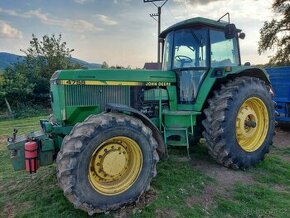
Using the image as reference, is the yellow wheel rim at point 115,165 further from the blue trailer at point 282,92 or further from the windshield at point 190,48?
the blue trailer at point 282,92

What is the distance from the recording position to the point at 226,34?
17.1 feet

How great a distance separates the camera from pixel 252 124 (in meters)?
5.33

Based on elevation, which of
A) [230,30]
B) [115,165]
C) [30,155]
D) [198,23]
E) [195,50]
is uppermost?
[198,23]

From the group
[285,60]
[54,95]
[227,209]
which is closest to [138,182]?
[227,209]

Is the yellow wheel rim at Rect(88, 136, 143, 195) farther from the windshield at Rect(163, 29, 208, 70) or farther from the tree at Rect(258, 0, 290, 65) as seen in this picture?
the tree at Rect(258, 0, 290, 65)

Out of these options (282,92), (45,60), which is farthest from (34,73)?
(282,92)

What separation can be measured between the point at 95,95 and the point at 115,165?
1262mm

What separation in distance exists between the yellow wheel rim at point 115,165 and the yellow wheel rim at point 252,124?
7.39 feet

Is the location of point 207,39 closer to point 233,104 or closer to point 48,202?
point 233,104

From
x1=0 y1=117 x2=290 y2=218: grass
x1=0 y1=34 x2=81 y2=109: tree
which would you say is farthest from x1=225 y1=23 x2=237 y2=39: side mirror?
x1=0 y1=34 x2=81 y2=109: tree

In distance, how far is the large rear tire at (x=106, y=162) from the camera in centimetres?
343

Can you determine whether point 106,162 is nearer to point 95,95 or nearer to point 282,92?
point 95,95

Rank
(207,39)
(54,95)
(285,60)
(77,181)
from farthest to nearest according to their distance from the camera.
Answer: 1. (285,60)
2. (207,39)
3. (54,95)
4. (77,181)

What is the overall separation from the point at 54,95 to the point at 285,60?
22.5 m
